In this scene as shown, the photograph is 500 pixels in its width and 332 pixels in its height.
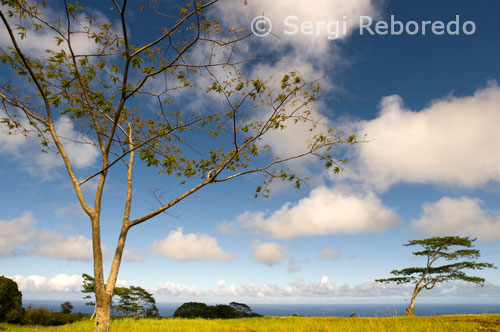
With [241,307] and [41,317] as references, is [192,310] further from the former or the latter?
[41,317]

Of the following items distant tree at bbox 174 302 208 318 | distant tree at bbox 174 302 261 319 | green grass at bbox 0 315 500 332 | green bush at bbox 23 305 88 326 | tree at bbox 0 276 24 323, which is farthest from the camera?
distant tree at bbox 174 302 261 319

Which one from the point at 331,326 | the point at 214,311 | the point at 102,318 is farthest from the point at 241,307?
A: the point at 102,318

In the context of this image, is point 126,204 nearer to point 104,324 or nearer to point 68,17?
point 104,324

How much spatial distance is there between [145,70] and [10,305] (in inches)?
871

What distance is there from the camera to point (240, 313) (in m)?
34.3

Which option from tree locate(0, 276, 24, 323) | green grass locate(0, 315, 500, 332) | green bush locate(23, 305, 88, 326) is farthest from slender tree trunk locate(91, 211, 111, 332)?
green bush locate(23, 305, 88, 326)

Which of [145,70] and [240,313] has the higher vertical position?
[145,70]

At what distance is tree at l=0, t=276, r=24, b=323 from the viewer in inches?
746

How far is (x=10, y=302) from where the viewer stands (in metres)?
19.6

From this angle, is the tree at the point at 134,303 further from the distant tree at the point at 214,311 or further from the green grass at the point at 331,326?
the green grass at the point at 331,326

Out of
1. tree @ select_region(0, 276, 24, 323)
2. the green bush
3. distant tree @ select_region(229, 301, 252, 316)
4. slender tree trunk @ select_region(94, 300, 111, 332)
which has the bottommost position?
distant tree @ select_region(229, 301, 252, 316)

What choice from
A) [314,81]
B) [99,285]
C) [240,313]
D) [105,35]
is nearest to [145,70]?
[105,35]

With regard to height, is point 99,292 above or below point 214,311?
above

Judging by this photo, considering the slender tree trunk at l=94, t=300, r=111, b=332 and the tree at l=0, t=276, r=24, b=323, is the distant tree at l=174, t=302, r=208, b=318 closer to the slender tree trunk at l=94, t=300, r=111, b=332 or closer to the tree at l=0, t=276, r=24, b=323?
the tree at l=0, t=276, r=24, b=323
